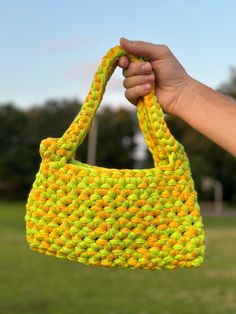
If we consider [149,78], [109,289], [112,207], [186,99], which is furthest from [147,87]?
[109,289]

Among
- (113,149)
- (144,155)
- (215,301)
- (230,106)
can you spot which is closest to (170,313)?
(215,301)

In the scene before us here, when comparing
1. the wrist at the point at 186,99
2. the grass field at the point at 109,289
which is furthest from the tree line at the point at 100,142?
the wrist at the point at 186,99

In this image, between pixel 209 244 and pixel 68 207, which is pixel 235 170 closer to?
pixel 209 244

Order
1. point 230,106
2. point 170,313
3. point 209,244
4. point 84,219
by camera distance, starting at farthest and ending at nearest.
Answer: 1. point 209,244
2. point 170,313
3. point 230,106
4. point 84,219

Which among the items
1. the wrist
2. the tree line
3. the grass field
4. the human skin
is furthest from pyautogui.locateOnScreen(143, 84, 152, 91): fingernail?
the tree line

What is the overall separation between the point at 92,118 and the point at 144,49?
201 mm

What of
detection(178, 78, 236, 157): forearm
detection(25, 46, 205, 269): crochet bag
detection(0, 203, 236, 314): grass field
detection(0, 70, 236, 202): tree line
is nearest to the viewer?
detection(25, 46, 205, 269): crochet bag

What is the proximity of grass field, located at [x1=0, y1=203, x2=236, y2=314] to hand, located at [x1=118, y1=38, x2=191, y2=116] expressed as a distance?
6.18 meters

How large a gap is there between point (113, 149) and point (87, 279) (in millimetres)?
26449

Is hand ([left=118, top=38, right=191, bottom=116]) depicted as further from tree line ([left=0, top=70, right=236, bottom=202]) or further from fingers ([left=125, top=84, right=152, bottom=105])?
tree line ([left=0, top=70, right=236, bottom=202])

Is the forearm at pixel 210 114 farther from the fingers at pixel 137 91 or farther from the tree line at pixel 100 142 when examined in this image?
the tree line at pixel 100 142

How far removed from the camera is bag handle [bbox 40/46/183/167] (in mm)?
1422

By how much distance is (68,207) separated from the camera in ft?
4.66

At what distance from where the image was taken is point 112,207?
1404mm
